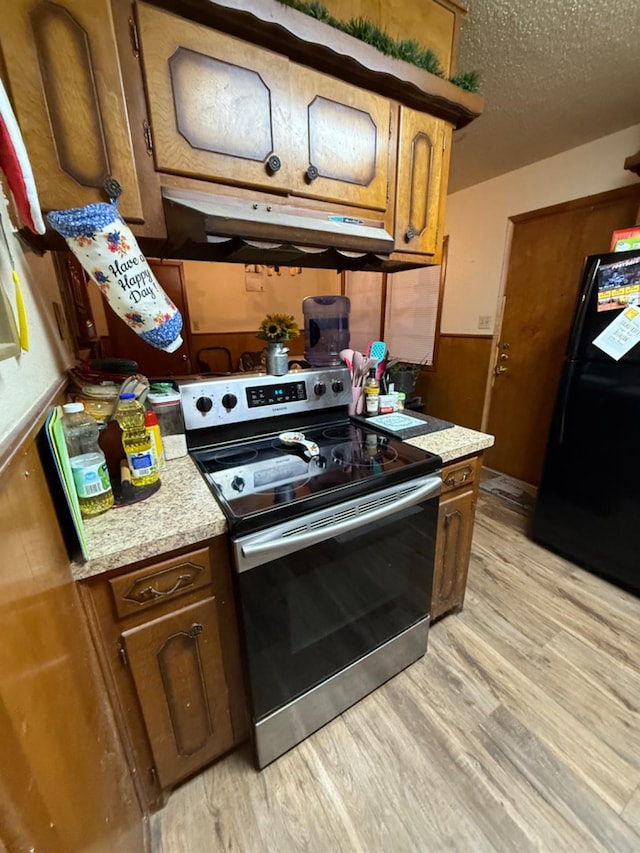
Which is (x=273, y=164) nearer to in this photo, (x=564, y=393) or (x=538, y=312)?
(x=564, y=393)

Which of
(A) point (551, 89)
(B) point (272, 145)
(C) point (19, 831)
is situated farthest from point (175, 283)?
(C) point (19, 831)

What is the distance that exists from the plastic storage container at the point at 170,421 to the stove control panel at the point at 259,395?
46 mm

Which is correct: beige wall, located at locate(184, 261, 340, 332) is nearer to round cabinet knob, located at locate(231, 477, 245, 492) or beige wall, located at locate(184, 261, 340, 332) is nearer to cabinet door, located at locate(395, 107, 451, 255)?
cabinet door, located at locate(395, 107, 451, 255)

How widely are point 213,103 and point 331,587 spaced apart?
1.40 m

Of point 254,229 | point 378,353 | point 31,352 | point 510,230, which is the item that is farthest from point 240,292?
point 31,352

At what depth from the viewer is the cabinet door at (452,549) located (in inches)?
53.7

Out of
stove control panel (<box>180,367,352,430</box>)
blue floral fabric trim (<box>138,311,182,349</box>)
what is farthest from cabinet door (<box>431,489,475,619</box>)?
blue floral fabric trim (<box>138,311,182,349</box>)

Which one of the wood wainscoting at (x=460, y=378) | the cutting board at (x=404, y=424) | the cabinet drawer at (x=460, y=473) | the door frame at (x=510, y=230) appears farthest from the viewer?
the wood wainscoting at (x=460, y=378)

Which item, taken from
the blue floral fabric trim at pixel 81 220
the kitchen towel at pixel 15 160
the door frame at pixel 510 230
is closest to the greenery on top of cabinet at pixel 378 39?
the blue floral fabric trim at pixel 81 220

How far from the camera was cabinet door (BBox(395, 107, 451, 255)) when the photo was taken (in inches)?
50.2

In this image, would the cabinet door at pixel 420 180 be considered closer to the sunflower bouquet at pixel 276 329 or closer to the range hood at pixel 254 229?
the range hood at pixel 254 229

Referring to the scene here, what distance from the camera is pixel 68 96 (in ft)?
2.68

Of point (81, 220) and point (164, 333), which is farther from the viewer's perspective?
point (164, 333)

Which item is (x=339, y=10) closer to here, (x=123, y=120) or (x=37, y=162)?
(x=123, y=120)
